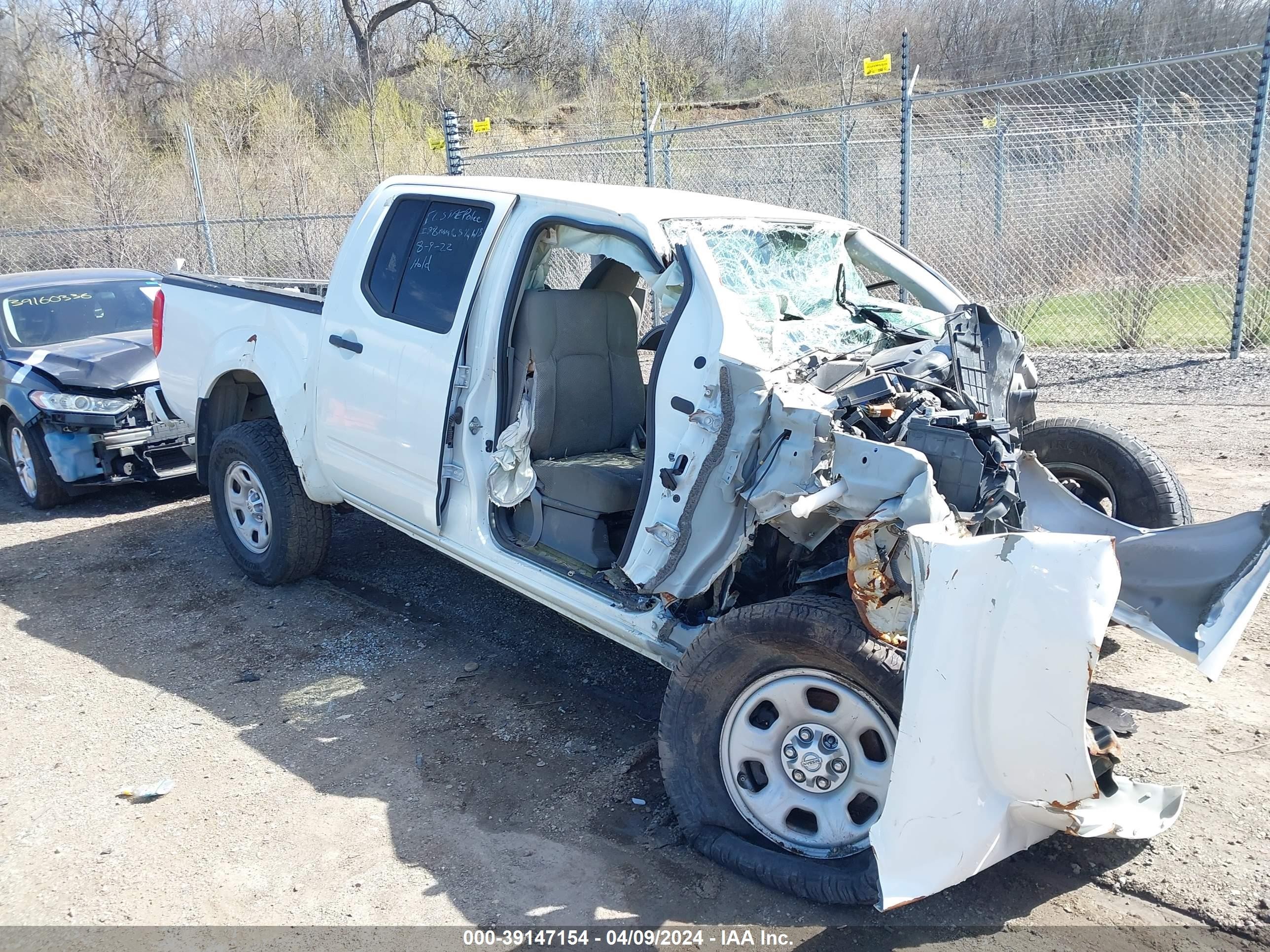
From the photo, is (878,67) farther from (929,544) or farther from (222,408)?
(929,544)

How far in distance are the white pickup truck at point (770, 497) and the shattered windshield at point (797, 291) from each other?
15mm

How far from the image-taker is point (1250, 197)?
24.2 feet

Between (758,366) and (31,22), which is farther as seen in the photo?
(31,22)

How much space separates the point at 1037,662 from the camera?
2334 millimetres

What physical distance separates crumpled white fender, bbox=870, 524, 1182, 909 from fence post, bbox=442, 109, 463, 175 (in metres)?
8.99

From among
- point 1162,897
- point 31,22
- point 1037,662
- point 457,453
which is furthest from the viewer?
point 31,22

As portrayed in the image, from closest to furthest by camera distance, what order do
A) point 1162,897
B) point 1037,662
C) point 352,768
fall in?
1. point 1037,662
2. point 1162,897
3. point 352,768

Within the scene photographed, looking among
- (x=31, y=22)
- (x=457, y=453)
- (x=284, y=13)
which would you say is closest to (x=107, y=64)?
(x=31, y=22)

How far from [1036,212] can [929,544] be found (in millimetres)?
10079

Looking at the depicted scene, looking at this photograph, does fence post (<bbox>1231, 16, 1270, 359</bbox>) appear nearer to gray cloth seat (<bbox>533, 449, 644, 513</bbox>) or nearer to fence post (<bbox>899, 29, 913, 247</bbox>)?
fence post (<bbox>899, 29, 913, 247</bbox>)

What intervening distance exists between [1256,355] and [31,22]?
106ft

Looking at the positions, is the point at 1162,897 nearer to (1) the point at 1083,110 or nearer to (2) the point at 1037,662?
(2) the point at 1037,662

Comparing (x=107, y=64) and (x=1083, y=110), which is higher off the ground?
(x=107, y=64)

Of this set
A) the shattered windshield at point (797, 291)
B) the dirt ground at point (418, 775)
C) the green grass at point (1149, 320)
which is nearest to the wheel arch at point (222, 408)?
the dirt ground at point (418, 775)
